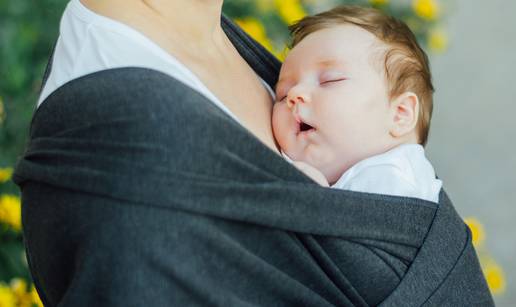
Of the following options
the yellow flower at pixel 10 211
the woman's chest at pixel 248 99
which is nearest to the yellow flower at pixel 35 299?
the yellow flower at pixel 10 211

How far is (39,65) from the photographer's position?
116 inches

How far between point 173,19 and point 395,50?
1.56ft

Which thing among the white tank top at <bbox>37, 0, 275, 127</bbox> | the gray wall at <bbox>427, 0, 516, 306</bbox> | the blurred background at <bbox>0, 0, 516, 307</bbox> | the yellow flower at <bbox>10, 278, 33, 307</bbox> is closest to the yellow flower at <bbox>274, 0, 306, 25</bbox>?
the blurred background at <bbox>0, 0, 516, 307</bbox>

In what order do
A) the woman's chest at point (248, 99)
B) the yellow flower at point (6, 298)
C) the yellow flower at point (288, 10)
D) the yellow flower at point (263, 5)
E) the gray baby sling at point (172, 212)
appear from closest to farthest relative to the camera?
the gray baby sling at point (172, 212)
the woman's chest at point (248, 99)
the yellow flower at point (6, 298)
the yellow flower at point (288, 10)
the yellow flower at point (263, 5)

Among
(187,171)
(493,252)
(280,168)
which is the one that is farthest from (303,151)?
(493,252)

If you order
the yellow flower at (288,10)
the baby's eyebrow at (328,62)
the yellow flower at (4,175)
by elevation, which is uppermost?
the baby's eyebrow at (328,62)

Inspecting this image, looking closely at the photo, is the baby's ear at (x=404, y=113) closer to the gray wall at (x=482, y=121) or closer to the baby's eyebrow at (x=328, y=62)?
the baby's eyebrow at (x=328, y=62)

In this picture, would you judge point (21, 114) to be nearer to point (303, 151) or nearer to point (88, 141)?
point (303, 151)

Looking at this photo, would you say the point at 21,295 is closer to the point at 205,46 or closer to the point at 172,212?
the point at 205,46

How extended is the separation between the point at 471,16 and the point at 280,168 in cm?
561

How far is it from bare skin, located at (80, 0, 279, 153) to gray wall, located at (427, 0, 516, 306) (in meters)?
3.32

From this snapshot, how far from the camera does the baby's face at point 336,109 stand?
164cm

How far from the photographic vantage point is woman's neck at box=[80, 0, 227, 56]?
4.55 feet

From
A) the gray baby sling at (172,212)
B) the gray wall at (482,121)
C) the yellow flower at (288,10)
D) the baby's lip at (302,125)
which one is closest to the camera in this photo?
the gray baby sling at (172,212)
